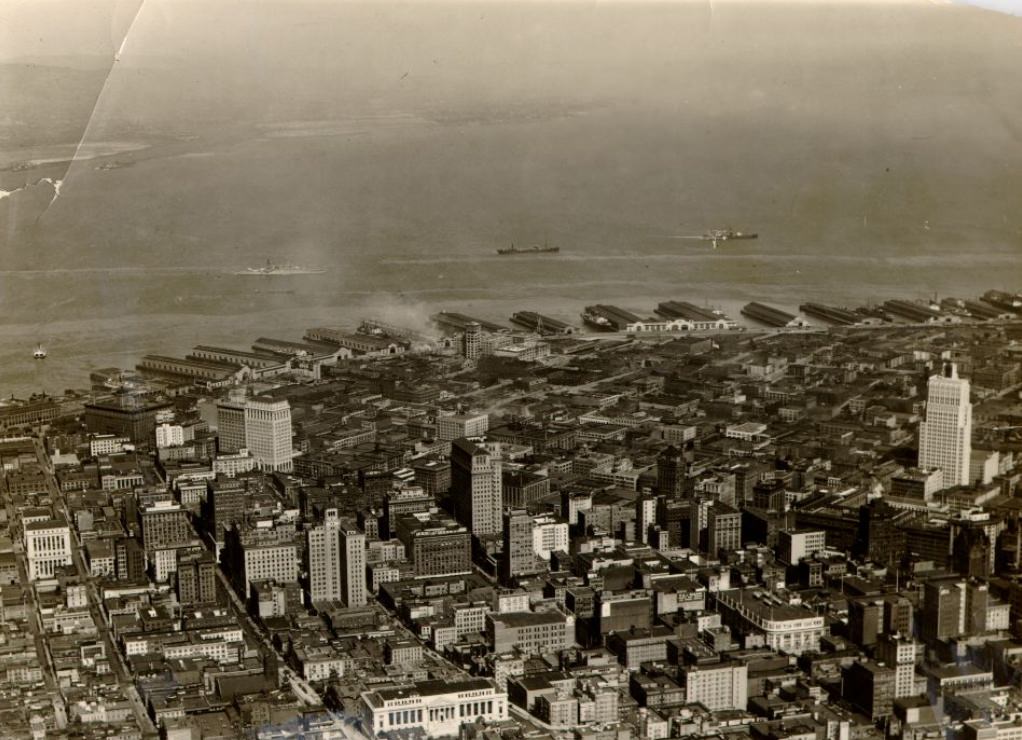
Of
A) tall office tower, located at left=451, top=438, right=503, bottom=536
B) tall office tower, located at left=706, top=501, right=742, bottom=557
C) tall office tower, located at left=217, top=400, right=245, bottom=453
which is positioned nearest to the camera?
tall office tower, located at left=706, top=501, right=742, bottom=557

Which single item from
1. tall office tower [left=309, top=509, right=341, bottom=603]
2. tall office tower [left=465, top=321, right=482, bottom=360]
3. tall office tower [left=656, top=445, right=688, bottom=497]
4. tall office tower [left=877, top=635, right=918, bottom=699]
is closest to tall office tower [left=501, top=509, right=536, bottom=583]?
tall office tower [left=309, top=509, right=341, bottom=603]

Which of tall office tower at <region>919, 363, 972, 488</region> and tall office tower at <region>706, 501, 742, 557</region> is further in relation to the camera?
tall office tower at <region>919, 363, 972, 488</region>

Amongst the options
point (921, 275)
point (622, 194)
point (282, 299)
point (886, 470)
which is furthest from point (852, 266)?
point (282, 299)

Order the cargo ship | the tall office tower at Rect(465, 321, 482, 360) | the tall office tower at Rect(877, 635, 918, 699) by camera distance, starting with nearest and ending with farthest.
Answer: the tall office tower at Rect(877, 635, 918, 699) < the tall office tower at Rect(465, 321, 482, 360) < the cargo ship

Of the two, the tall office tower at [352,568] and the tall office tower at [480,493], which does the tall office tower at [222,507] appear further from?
the tall office tower at [480,493]

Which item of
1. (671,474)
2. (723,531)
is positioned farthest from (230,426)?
(723,531)

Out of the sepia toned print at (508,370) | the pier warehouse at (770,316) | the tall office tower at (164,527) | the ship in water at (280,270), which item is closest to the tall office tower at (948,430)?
the sepia toned print at (508,370)

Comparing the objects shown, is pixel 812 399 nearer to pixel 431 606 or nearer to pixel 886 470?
pixel 886 470

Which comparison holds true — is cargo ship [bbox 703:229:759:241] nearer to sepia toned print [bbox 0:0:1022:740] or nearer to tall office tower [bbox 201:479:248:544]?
sepia toned print [bbox 0:0:1022:740]
